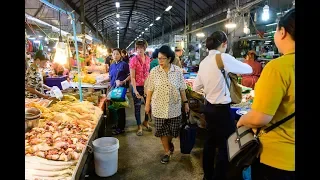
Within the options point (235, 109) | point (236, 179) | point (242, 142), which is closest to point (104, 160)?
point (236, 179)

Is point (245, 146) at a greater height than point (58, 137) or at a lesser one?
greater

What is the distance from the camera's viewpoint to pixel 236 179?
10.5 feet

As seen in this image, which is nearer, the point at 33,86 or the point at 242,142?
the point at 242,142

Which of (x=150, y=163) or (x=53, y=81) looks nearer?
(x=150, y=163)

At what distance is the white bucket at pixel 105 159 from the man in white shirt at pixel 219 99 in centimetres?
142

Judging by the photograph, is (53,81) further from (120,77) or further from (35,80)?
(120,77)

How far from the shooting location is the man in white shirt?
3.20m

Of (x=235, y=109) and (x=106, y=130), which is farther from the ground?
(x=235, y=109)

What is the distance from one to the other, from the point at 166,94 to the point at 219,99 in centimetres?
106

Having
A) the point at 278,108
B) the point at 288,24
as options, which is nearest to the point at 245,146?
the point at 278,108

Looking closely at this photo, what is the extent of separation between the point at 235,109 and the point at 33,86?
416cm

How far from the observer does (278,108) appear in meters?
1.68
